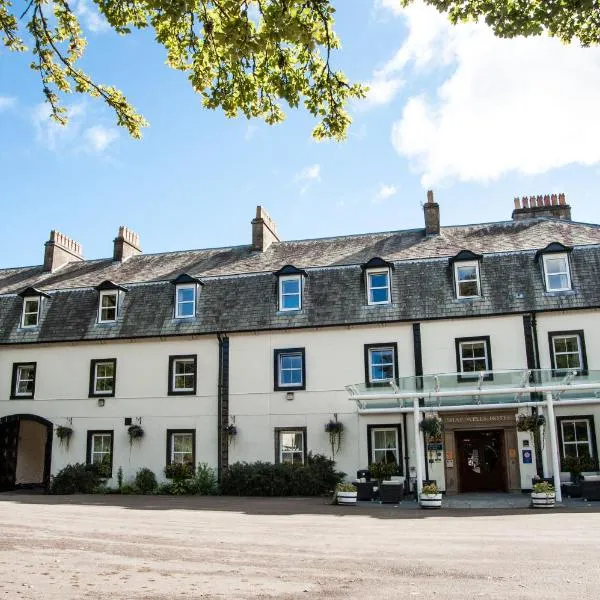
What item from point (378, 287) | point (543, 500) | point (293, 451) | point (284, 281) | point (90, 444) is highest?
point (284, 281)

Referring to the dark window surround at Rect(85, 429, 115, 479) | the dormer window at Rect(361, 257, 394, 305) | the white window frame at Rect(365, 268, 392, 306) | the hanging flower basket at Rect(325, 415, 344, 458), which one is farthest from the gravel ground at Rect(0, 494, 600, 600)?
the dormer window at Rect(361, 257, 394, 305)

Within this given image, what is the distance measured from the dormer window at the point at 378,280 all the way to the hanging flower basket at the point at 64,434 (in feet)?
40.7

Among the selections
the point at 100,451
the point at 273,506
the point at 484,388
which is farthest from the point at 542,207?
the point at 100,451

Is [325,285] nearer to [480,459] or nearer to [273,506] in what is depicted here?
[480,459]

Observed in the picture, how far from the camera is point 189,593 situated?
7.71 meters

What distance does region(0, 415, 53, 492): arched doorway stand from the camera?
84.1 ft

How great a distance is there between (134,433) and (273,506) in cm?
778

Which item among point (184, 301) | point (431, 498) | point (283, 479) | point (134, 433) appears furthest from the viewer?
point (184, 301)

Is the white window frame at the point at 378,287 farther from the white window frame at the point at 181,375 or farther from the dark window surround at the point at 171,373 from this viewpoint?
the white window frame at the point at 181,375

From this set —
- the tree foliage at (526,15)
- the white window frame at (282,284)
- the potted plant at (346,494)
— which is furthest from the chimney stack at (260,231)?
the tree foliage at (526,15)

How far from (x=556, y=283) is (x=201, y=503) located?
14.0 metres

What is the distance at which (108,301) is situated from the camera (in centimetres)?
2692

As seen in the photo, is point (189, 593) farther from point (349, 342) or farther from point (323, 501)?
point (349, 342)

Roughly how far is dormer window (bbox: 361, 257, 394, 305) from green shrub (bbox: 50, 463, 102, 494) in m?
12.0
